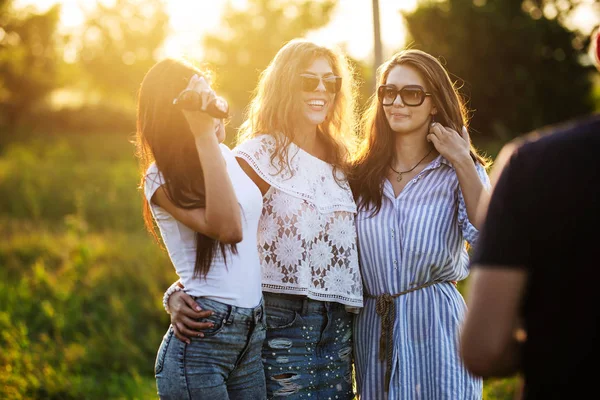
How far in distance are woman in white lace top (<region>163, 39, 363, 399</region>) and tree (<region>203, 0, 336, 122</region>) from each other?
26.9m

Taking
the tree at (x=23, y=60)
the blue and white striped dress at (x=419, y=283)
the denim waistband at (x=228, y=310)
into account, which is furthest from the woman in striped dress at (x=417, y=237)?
the tree at (x=23, y=60)

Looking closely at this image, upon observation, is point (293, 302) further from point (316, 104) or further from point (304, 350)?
point (316, 104)

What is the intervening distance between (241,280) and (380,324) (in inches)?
34.3

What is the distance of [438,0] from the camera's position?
16.1 metres

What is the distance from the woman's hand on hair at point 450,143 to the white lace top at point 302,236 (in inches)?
20.6

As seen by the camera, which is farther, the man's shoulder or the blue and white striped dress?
the blue and white striped dress

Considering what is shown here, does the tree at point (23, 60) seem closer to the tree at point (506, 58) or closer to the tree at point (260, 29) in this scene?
the tree at point (260, 29)

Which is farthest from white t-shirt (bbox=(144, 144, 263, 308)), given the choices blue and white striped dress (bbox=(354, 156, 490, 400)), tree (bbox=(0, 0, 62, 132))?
tree (bbox=(0, 0, 62, 132))

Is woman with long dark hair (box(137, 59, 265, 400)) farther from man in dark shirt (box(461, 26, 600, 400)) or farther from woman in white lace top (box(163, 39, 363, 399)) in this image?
man in dark shirt (box(461, 26, 600, 400))

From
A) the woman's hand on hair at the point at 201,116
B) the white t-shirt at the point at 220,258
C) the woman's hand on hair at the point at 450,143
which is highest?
the woman's hand on hair at the point at 201,116

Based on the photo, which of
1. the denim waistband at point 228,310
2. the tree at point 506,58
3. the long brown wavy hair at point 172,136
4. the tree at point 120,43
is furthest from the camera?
the tree at point 120,43

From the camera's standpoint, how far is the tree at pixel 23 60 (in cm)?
2366

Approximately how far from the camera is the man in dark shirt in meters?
1.39

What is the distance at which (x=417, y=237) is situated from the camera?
10.3 ft
